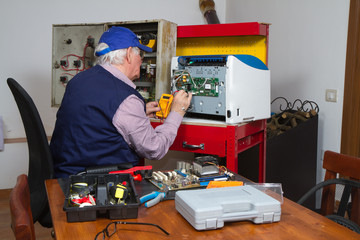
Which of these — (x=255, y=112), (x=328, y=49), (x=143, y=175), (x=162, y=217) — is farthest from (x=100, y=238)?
(x=328, y=49)

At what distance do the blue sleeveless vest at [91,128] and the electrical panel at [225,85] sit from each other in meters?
0.64

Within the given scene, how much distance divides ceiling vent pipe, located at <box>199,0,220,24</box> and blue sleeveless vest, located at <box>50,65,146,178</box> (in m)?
2.52

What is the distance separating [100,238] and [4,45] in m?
2.89

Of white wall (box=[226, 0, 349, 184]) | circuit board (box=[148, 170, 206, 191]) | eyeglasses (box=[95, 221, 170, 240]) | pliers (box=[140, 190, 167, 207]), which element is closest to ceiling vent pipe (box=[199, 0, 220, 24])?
white wall (box=[226, 0, 349, 184])

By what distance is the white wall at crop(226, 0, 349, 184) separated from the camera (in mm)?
2789

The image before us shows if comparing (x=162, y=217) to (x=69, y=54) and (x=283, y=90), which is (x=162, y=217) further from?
(x=283, y=90)

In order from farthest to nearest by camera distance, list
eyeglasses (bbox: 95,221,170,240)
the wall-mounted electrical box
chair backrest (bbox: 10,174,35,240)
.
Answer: the wall-mounted electrical box, eyeglasses (bbox: 95,221,170,240), chair backrest (bbox: 10,174,35,240)

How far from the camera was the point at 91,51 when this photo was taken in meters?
2.62

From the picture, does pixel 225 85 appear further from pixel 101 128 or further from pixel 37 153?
pixel 37 153

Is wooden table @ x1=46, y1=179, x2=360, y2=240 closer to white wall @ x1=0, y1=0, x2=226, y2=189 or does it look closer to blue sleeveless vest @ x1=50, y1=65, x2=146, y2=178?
blue sleeveless vest @ x1=50, y1=65, x2=146, y2=178

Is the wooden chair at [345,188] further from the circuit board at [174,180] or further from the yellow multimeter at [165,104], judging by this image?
the yellow multimeter at [165,104]

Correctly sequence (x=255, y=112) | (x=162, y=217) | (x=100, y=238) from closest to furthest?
(x=100, y=238) → (x=162, y=217) → (x=255, y=112)

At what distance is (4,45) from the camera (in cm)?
329

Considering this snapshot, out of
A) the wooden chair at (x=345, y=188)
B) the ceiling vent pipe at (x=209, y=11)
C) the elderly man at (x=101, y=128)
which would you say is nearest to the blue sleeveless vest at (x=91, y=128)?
the elderly man at (x=101, y=128)
